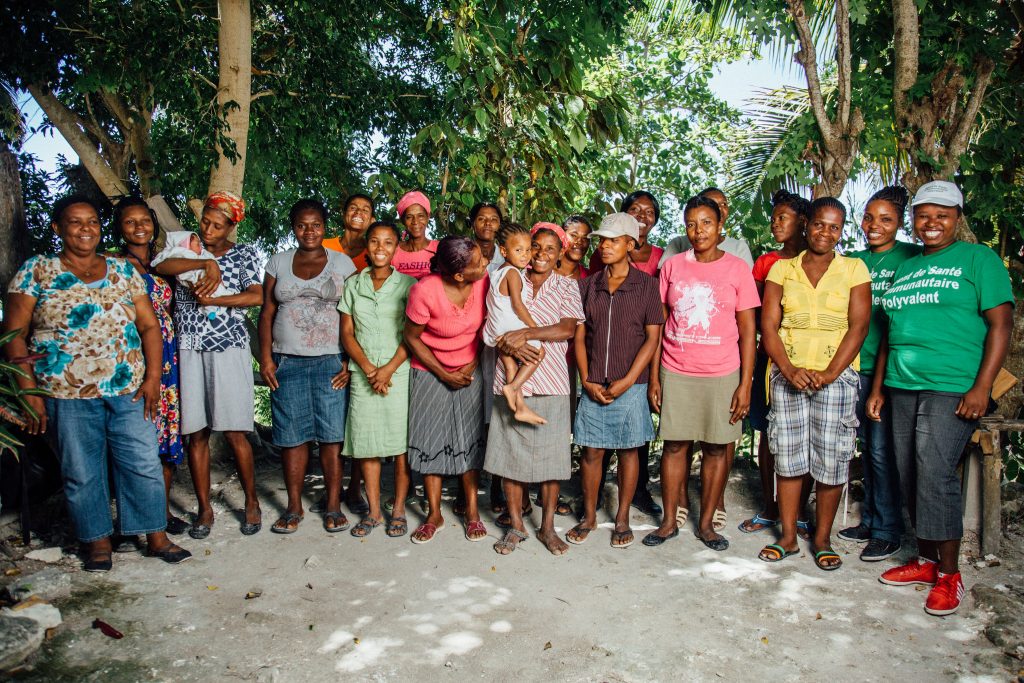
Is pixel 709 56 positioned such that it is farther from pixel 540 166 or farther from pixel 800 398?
pixel 800 398

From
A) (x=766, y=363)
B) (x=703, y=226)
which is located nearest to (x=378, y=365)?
(x=703, y=226)

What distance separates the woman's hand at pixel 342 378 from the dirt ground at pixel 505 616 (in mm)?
851

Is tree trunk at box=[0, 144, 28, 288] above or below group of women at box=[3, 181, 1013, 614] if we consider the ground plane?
above

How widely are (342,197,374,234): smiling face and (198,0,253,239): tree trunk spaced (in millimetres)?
2122

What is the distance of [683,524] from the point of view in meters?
4.54

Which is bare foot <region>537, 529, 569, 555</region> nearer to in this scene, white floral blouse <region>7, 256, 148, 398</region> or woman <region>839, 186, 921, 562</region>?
woman <region>839, 186, 921, 562</region>

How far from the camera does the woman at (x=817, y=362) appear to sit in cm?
384

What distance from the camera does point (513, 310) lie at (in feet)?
13.1

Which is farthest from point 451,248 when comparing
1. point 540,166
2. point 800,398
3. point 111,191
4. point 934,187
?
point 111,191

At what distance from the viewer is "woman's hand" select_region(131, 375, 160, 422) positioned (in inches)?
153

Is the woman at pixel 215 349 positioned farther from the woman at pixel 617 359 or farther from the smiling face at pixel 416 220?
the woman at pixel 617 359

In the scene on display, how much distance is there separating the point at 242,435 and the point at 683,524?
2.60 meters

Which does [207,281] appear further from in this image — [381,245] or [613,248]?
[613,248]

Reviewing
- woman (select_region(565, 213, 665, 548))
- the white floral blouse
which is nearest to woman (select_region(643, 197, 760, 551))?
woman (select_region(565, 213, 665, 548))
